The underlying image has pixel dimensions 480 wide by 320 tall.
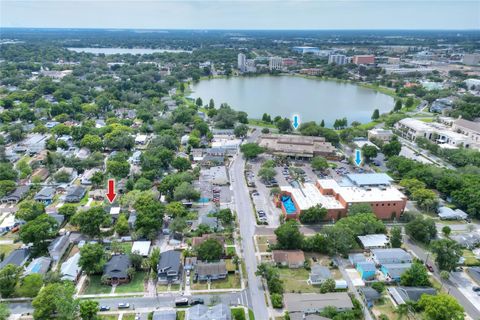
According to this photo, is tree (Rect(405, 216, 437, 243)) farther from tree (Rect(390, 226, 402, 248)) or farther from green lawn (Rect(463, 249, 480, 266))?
green lawn (Rect(463, 249, 480, 266))

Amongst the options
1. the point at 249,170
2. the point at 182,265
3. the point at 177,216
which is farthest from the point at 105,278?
the point at 249,170

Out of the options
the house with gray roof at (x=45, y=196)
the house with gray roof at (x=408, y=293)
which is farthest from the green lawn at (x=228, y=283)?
the house with gray roof at (x=45, y=196)

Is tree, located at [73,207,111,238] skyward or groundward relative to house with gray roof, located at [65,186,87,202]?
skyward

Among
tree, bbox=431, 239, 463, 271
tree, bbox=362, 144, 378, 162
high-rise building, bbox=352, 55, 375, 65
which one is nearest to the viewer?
tree, bbox=431, 239, 463, 271

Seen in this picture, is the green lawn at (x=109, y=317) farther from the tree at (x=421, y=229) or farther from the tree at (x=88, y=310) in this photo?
the tree at (x=421, y=229)

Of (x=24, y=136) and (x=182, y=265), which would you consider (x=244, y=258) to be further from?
(x=24, y=136)

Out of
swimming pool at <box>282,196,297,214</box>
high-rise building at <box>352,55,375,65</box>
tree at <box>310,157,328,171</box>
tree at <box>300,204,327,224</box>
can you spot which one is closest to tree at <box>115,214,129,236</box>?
swimming pool at <box>282,196,297,214</box>

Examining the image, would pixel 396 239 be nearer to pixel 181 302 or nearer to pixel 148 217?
pixel 181 302
